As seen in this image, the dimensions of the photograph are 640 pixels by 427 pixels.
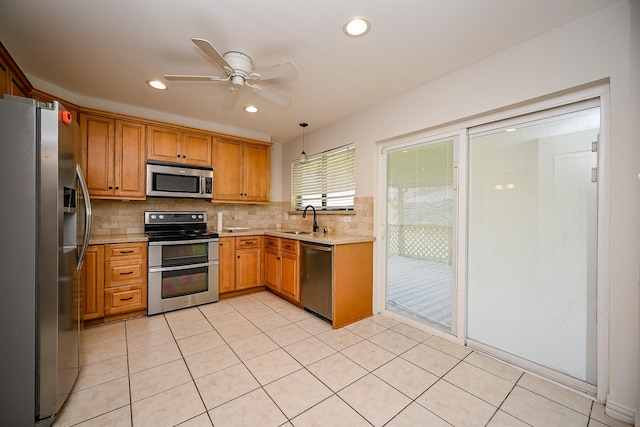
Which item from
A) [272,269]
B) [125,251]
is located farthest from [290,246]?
[125,251]

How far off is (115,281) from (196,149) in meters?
1.92

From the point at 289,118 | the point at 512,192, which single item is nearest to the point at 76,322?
the point at 289,118

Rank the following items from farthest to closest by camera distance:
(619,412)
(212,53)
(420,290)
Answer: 1. (420,290)
2. (212,53)
3. (619,412)

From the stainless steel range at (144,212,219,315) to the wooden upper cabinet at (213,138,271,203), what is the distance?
Result: 728 mm

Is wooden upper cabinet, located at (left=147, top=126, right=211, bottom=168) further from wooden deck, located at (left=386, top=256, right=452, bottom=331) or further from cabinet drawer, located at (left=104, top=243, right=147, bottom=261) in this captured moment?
wooden deck, located at (left=386, top=256, right=452, bottom=331)

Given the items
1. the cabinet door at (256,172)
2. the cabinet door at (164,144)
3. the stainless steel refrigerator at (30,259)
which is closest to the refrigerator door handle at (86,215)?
the stainless steel refrigerator at (30,259)

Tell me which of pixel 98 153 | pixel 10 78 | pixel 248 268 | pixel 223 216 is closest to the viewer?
pixel 10 78

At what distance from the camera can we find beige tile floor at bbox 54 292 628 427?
157 cm

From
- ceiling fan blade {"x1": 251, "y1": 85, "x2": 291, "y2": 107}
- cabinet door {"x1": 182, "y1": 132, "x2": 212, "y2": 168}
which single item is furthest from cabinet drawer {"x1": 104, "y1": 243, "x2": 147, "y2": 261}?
ceiling fan blade {"x1": 251, "y1": 85, "x2": 291, "y2": 107}

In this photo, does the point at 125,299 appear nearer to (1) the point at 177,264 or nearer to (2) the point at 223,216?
(1) the point at 177,264

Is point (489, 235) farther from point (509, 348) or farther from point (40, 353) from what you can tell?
point (40, 353)

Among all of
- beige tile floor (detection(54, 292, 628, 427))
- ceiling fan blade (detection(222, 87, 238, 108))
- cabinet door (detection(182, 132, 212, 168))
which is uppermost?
ceiling fan blade (detection(222, 87, 238, 108))

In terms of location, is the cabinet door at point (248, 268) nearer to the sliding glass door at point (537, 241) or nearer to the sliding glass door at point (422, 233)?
the sliding glass door at point (422, 233)

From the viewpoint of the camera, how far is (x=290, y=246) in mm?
3416
